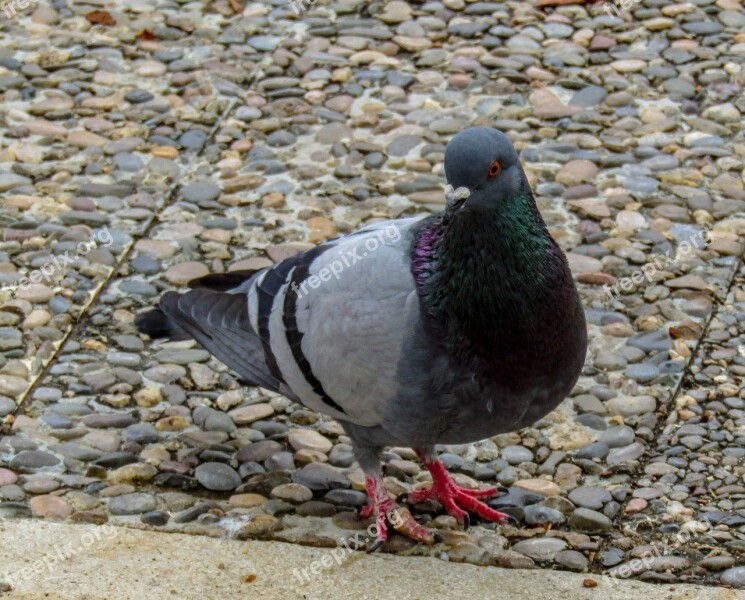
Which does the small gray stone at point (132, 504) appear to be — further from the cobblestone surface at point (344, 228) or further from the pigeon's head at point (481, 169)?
the pigeon's head at point (481, 169)

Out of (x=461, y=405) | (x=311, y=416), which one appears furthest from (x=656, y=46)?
(x=461, y=405)

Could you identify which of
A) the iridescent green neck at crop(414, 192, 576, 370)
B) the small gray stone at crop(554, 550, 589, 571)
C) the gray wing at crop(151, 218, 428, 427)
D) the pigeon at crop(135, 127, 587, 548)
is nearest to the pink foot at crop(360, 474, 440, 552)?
the pigeon at crop(135, 127, 587, 548)

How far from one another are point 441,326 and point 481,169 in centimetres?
60

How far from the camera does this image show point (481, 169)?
403 cm

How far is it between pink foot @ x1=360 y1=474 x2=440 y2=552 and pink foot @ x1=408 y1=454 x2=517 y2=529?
162mm

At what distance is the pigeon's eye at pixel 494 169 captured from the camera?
4055mm

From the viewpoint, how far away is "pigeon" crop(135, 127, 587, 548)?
418cm

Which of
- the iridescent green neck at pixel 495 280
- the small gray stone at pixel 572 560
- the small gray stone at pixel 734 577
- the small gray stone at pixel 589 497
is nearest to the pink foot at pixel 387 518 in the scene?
the small gray stone at pixel 572 560

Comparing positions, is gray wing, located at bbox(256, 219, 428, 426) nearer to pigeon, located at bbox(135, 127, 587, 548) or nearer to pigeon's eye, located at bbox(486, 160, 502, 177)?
pigeon, located at bbox(135, 127, 587, 548)

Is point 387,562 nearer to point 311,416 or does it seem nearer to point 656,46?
point 311,416

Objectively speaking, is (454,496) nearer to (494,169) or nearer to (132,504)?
(132,504)

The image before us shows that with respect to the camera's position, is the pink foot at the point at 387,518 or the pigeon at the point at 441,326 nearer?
the pigeon at the point at 441,326

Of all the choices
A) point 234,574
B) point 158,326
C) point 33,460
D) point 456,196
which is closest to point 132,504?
point 33,460

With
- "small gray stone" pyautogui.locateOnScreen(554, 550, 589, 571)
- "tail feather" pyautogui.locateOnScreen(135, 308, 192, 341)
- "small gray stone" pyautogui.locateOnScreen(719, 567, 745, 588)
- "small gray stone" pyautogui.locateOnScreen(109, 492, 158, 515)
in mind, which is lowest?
"small gray stone" pyautogui.locateOnScreen(109, 492, 158, 515)
